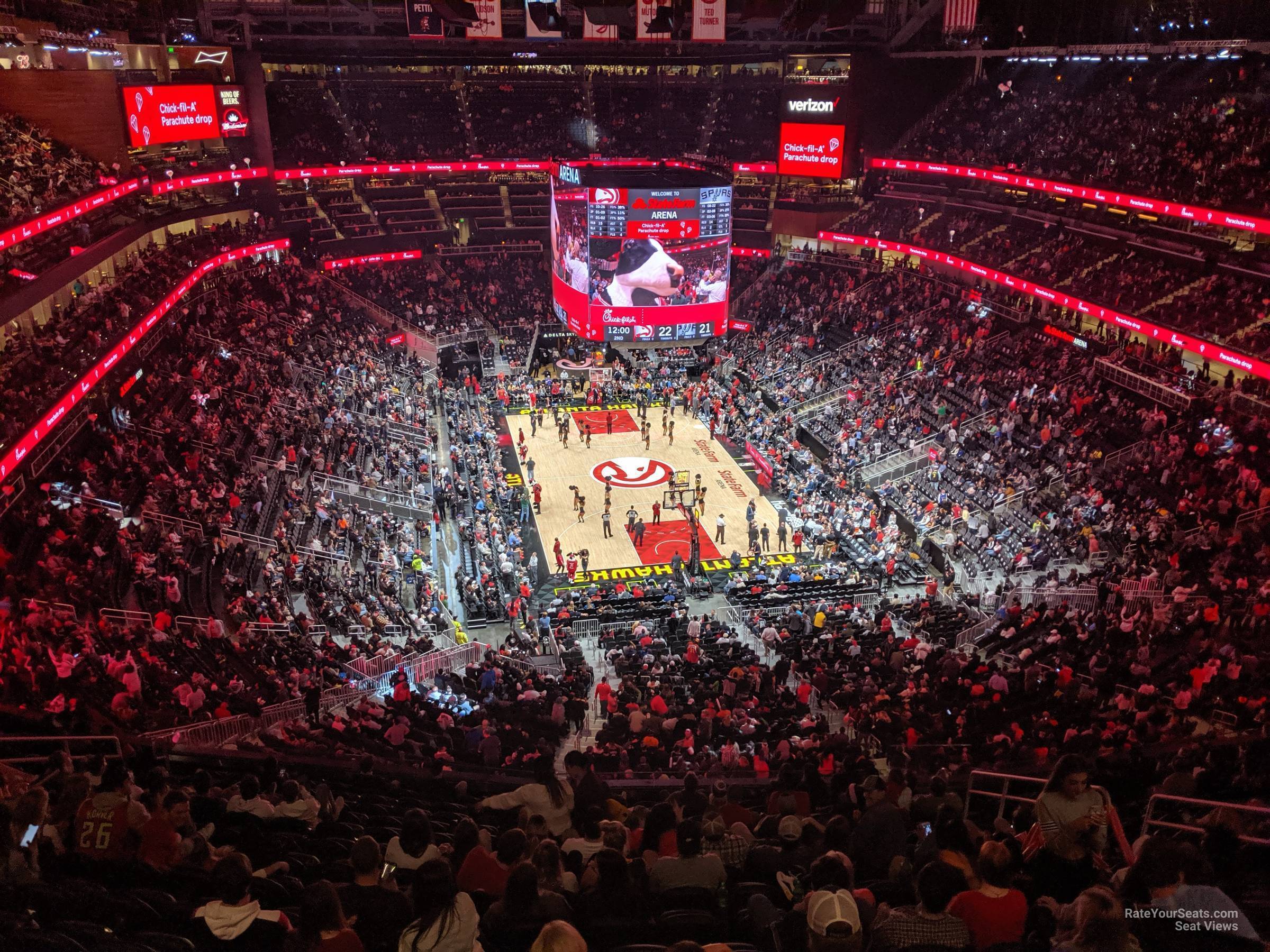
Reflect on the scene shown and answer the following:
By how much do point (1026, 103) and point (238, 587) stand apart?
119 ft

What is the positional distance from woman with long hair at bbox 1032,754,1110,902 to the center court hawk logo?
82.0 ft

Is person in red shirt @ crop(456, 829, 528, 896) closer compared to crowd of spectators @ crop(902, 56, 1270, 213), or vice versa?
person in red shirt @ crop(456, 829, 528, 896)

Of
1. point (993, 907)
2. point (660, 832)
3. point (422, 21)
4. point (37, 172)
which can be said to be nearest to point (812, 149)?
point (422, 21)

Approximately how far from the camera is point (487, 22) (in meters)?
37.4

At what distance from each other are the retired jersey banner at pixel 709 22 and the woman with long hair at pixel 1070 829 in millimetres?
37000

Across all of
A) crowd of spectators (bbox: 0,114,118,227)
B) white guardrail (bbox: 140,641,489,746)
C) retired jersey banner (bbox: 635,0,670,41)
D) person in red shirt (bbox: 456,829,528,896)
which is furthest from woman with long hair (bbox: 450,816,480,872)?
retired jersey banner (bbox: 635,0,670,41)

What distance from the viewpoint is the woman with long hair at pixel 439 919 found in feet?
15.9

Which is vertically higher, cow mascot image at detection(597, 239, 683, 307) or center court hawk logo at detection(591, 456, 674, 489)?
cow mascot image at detection(597, 239, 683, 307)

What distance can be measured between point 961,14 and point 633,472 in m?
24.9

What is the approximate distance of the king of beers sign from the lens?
127 ft

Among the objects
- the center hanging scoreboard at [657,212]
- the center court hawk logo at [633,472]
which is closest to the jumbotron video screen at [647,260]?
the center hanging scoreboard at [657,212]

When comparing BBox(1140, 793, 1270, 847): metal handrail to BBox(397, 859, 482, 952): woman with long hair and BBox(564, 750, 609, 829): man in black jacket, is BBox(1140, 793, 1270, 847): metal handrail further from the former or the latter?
BBox(397, 859, 482, 952): woman with long hair

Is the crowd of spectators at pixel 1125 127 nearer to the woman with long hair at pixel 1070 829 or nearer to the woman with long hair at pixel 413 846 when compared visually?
the woman with long hair at pixel 1070 829

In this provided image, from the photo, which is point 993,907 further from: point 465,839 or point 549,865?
point 465,839
